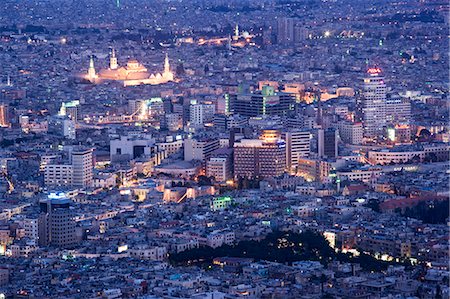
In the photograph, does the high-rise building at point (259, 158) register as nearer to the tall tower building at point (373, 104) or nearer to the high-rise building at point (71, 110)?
the tall tower building at point (373, 104)

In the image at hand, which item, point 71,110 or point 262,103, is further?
point 71,110

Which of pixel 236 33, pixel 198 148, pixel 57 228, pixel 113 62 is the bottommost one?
pixel 57 228

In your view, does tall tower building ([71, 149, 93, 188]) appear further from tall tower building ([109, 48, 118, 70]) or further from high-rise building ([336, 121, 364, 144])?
tall tower building ([109, 48, 118, 70])

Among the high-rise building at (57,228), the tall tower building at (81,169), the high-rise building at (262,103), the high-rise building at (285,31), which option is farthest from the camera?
the high-rise building at (285,31)

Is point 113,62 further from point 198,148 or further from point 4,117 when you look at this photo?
point 198,148

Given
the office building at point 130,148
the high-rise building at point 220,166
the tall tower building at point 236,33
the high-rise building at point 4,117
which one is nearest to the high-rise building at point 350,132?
the office building at point 130,148

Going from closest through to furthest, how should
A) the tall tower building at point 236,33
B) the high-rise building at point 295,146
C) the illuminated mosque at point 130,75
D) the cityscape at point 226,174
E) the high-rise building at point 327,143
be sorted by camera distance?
the cityscape at point 226,174, the high-rise building at point 295,146, the high-rise building at point 327,143, the illuminated mosque at point 130,75, the tall tower building at point 236,33

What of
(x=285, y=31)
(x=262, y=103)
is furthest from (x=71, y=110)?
(x=285, y=31)
